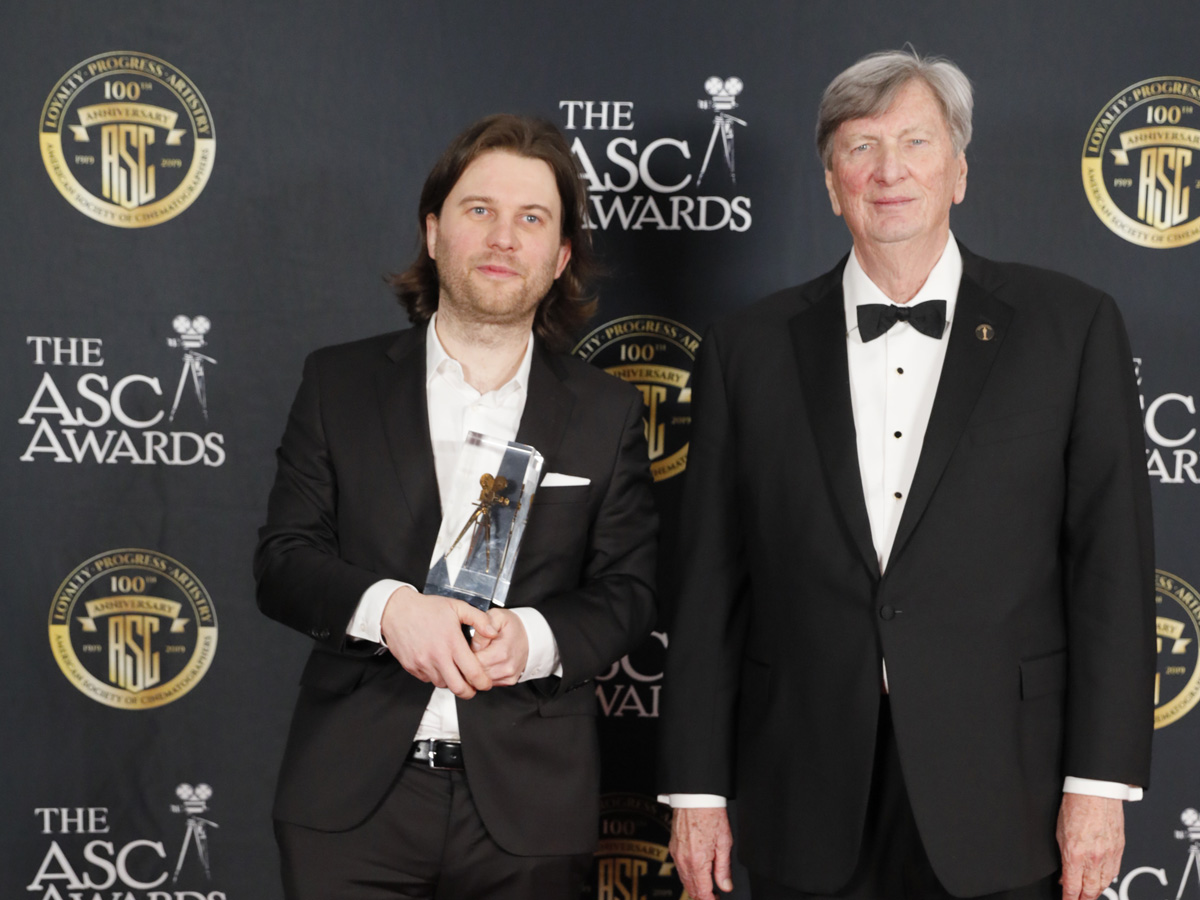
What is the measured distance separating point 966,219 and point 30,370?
2.50 m

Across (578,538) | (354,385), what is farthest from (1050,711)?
(354,385)

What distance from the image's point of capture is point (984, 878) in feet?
5.88

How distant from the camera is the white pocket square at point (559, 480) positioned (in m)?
2.07

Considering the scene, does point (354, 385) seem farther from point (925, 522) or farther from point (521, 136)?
point (925, 522)

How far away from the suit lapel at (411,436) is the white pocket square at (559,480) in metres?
0.20

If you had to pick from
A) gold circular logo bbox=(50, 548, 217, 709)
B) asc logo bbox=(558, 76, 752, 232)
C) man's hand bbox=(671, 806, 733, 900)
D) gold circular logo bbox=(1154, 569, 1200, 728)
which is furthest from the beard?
gold circular logo bbox=(1154, 569, 1200, 728)

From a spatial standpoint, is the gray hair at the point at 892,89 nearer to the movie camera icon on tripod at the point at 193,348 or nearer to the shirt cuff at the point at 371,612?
the shirt cuff at the point at 371,612

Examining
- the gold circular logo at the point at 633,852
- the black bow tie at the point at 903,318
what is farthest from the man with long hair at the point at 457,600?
the gold circular logo at the point at 633,852

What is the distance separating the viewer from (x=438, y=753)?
199 centimetres

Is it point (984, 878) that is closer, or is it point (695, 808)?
point (984, 878)

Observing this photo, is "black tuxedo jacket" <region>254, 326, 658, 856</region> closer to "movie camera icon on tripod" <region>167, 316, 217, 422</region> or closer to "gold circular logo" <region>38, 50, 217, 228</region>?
"movie camera icon on tripod" <region>167, 316, 217, 422</region>

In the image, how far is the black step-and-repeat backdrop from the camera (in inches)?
111

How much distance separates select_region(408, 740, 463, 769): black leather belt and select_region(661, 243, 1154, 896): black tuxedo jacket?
0.54 metres

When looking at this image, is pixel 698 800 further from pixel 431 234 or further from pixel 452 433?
pixel 431 234
